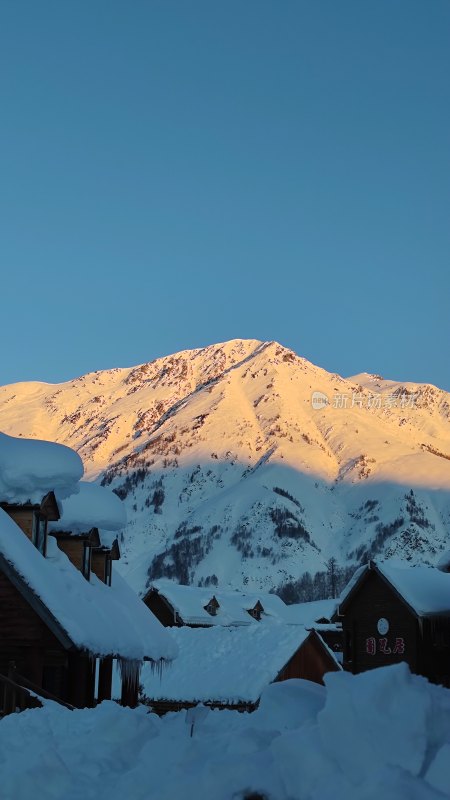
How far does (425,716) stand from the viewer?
3875mm

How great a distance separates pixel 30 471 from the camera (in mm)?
23906

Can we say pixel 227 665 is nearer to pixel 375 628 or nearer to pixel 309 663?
pixel 309 663

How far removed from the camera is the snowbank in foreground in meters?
3.76

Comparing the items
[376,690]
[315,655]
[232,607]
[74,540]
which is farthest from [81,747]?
[232,607]

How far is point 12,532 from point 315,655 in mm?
25204

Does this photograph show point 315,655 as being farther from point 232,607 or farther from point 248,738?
point 232,607

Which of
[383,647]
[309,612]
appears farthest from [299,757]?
[309,612]

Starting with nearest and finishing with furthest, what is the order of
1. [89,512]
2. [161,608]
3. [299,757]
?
[299,757]
[89,512]
[161,608]

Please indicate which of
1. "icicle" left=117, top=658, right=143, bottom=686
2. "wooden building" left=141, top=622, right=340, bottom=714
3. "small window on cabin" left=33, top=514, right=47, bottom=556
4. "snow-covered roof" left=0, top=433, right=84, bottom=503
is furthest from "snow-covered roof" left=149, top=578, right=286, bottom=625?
"snow-covered roof" left=0, top=433, right=84, bottom=503

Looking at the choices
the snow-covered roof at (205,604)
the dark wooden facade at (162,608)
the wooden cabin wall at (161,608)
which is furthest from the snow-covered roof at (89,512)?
the wooden cabin wall at (161,608)

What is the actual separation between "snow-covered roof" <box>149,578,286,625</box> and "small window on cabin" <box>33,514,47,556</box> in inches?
2313

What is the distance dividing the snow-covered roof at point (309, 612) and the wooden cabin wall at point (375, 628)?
146 ft

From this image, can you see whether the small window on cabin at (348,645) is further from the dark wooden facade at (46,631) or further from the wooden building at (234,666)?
the dark wooden facade at (46,631)

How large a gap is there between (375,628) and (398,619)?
200cm
